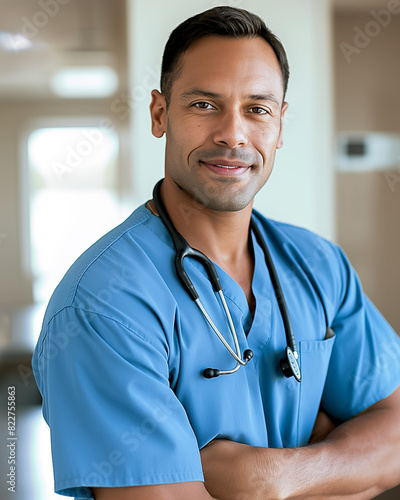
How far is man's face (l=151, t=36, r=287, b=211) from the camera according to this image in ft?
2.90

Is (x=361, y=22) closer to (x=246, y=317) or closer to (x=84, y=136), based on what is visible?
(x=246, y=317)

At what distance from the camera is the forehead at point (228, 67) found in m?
0.89

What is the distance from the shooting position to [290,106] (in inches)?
93.2

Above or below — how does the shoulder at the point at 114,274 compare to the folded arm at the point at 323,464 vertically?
above

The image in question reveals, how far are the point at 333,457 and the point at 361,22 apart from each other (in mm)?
2608

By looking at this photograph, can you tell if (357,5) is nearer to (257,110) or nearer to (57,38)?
(57,38)

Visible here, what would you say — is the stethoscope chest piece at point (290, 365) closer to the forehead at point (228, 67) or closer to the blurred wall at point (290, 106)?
the forehead at point (228, 67)

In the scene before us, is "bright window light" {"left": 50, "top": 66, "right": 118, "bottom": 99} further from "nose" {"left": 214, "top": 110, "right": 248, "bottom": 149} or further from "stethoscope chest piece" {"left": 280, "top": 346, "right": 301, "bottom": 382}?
"stethoscope chest piece" {"left": 280, "top": 346, "right": 301, "bottom": 382}

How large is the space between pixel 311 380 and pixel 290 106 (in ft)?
5.33

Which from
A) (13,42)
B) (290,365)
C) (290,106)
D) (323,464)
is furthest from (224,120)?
(13,42)

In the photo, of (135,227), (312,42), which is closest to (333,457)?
(135,227)

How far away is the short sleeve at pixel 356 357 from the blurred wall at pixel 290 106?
Result: 1.31m

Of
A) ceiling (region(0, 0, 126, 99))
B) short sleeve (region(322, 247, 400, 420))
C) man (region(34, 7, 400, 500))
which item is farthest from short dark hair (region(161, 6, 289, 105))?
ceiling (region(0, 0, 126, 99))

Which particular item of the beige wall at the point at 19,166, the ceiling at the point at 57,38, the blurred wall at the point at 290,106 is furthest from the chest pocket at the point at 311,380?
the beige wall at the point at 19,166
